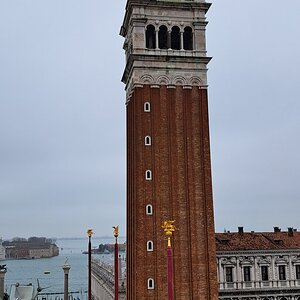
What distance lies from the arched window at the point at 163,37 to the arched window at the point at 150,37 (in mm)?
750

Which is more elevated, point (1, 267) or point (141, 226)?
point (141, 226)

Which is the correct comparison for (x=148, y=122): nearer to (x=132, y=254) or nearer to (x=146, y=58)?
(x=146, y=58)

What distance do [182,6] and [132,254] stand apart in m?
23.0

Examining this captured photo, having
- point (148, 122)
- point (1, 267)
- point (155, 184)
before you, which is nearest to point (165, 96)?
point (148, 122)

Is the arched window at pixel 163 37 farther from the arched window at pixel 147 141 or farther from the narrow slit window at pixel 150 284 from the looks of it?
the narrow slit window at pixel 150 284

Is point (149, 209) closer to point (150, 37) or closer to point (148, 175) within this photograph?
point (148, 175)

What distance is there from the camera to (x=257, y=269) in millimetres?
55656

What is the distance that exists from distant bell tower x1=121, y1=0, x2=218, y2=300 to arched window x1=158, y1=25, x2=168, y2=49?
93mm

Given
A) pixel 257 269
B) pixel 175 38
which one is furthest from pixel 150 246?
pixel 175 38

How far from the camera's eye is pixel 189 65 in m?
45.9

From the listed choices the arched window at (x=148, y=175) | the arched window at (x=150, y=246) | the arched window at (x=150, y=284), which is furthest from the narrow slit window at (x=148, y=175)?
the arched window at (x=150, y=284)

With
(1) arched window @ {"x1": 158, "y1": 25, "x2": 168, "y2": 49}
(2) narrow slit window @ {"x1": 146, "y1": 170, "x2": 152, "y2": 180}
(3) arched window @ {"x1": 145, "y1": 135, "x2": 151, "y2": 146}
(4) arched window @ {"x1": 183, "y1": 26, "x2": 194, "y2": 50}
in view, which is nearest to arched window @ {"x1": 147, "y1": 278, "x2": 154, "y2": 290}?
(2) narrow slit window @ {"x1": 146, "y1": 170, "x2": 152, "y2": 180}

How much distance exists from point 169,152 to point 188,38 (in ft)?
37.1

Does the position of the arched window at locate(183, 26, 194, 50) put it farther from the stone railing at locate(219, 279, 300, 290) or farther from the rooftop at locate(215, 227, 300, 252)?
the stone railing at locate(219, 279, 300, 290)
